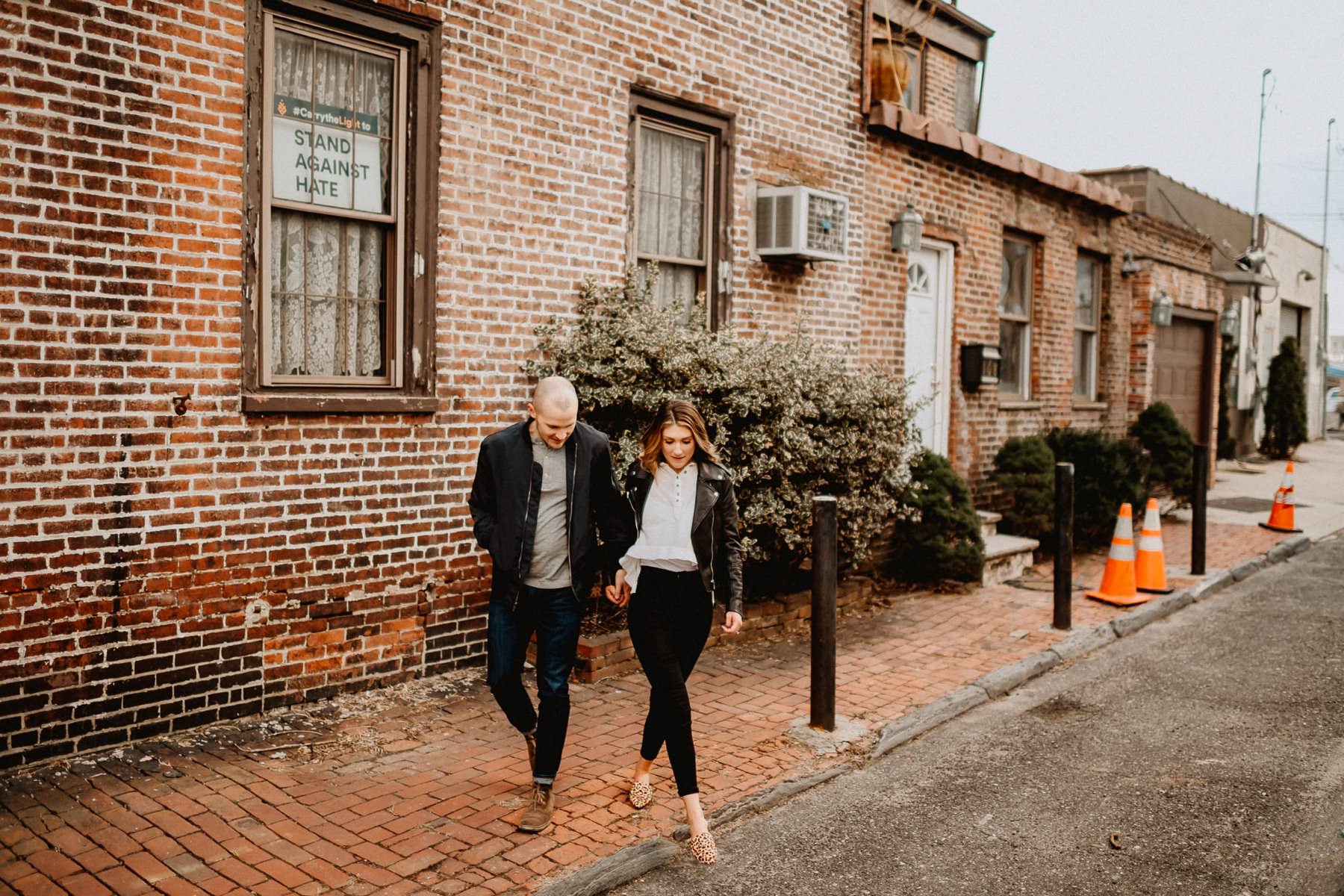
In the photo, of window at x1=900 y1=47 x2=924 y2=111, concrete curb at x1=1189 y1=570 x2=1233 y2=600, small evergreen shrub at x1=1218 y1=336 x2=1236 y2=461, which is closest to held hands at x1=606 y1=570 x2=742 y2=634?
concrete curb at x1=1189 y1=570 x2=1233 y2=600

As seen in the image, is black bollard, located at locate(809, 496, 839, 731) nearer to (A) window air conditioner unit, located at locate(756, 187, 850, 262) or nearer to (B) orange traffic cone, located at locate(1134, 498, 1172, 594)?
(A) window air conditioner unit, located at locate(756, 187, 850, 262)

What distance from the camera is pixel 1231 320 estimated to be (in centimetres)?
2028

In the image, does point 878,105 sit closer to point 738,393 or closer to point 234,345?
point 738,393

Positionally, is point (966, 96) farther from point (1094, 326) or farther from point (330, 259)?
point (330, 259)

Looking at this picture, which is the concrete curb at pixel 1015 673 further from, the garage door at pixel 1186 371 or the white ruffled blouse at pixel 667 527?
the garage door at pixel 1186 371

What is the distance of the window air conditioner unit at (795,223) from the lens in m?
8.71

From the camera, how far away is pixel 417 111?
21.0 feet

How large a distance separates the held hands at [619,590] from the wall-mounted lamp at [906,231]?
654 centimetres

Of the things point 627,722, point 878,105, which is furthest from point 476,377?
point 878,105

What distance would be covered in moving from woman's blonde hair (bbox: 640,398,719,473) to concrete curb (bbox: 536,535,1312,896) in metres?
1.59

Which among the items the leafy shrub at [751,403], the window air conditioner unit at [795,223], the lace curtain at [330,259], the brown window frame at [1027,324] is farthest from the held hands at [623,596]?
the brown window frame at [1027,324]

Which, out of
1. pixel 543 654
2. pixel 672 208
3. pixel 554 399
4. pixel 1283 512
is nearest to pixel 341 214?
pixel 554 399

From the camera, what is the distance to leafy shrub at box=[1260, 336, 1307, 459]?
934 inches

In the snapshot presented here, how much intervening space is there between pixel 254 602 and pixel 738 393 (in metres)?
3.20
